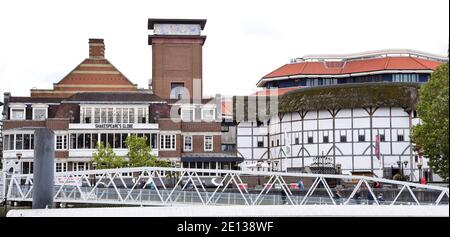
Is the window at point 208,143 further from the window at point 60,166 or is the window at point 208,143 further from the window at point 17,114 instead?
the window at point 17,114

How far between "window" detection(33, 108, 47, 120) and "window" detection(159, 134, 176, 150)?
966 cm

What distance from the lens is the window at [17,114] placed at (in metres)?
62.3

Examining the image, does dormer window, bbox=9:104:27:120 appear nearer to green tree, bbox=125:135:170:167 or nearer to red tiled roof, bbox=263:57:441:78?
green tree, bbox=125:135:170:167

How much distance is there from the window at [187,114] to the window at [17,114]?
41.5 ft

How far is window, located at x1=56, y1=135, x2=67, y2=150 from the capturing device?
198 feet

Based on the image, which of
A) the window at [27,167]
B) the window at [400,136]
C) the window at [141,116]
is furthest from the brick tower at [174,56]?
the window at [400,136]

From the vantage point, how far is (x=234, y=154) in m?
64.3

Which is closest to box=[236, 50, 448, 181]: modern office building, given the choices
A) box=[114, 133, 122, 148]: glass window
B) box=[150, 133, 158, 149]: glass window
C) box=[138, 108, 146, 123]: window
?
box=[150, 133, 158, 149]: glass window

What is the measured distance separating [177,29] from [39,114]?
19.8 metres

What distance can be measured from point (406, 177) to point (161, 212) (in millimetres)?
36360

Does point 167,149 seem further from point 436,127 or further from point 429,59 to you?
point 429,59

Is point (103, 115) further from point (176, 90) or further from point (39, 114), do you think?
Result: point (176, 90)

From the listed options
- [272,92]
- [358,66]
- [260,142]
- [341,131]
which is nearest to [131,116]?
[260,142]
